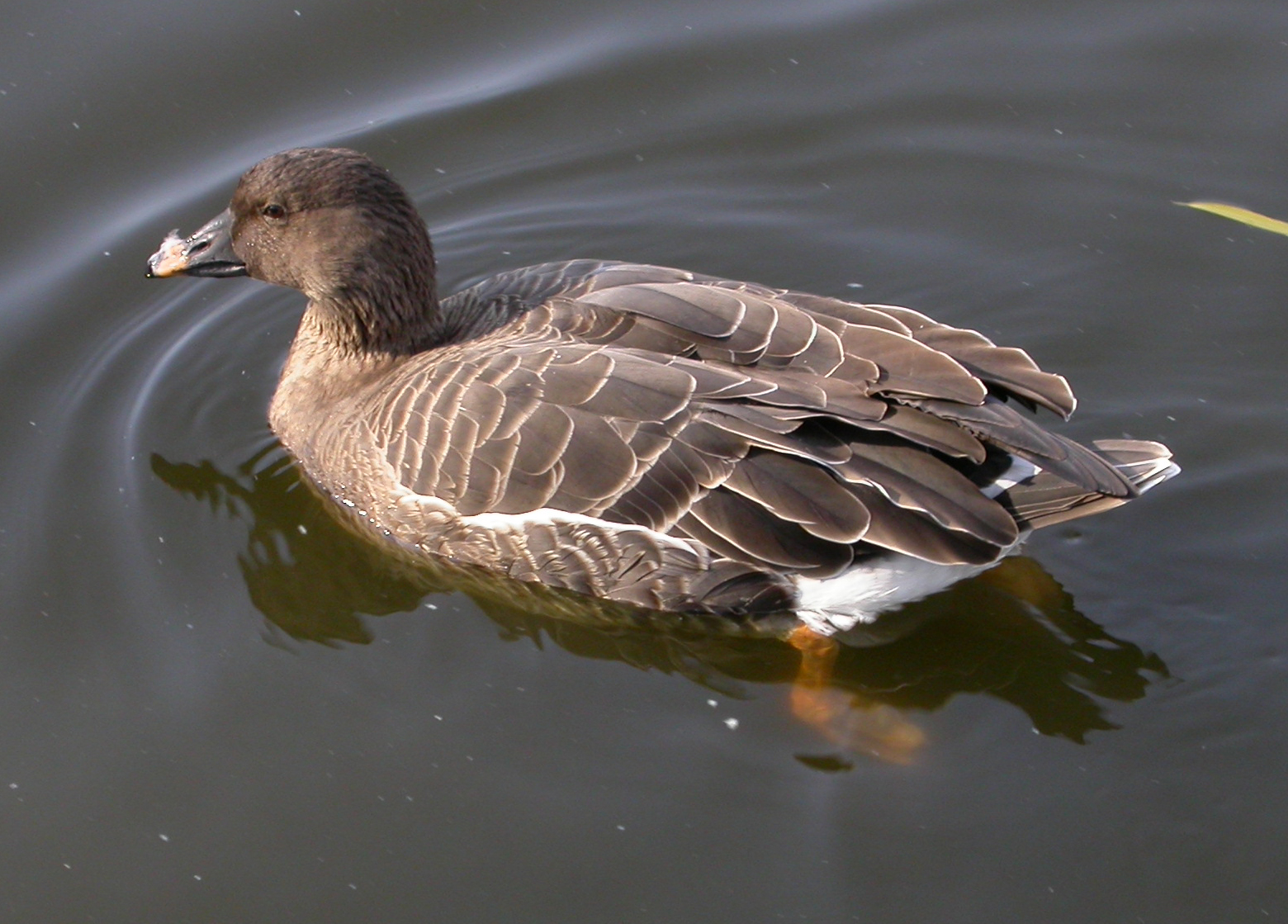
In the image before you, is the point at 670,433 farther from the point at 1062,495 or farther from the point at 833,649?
the point at 1062,495

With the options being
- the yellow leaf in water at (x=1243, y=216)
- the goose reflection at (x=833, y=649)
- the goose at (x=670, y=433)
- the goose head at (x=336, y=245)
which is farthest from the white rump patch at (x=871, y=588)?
the yellow leaf in water at (x=1243, y=216)

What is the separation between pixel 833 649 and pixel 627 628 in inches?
36.9

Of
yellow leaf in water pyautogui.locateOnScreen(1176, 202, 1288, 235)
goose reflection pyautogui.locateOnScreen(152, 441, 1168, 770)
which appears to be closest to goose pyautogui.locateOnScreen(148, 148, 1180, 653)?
goose reflection pyautogui.locateOnScreen(152, 441, 1168, 770)

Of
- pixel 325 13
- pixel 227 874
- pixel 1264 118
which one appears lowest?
pixel 227 874

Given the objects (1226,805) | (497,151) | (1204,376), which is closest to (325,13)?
(497,151)

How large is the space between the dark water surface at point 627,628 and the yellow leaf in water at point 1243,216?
0.20 ft

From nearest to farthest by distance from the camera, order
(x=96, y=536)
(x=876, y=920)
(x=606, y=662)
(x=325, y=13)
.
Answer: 1. (x=876, y=920)
2. (x=606, y=662)
3. (x=96, y=536)
4. (x=325, y=13)

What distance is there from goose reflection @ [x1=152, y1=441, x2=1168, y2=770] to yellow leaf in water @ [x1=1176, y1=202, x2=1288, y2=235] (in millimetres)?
3008

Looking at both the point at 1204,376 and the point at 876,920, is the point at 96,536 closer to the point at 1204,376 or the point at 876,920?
the point at 876,920

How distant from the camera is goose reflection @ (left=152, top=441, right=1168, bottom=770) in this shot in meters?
6.25

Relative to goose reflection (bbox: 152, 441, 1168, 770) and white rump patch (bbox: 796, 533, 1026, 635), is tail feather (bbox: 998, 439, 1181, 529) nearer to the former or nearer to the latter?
white rump patch (bbox: 796, 533, 1026, 635)

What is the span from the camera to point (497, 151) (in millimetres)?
9641

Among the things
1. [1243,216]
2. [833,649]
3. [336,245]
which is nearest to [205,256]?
[336,245]

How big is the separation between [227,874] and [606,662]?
1807 mm
